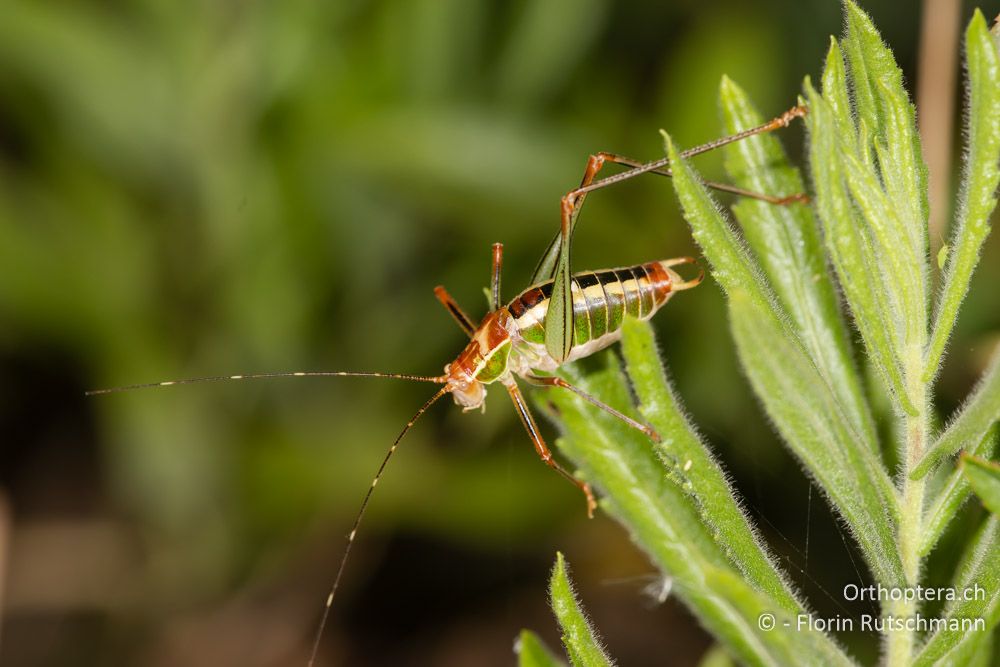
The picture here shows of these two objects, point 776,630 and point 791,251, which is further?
point 791,251

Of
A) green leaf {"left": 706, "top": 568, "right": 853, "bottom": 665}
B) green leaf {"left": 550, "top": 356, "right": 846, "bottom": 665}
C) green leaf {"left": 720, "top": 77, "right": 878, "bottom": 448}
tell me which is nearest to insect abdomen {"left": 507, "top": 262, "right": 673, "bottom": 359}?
green leaf {"left": 550, "top": 356, "right": 846, "bottom": 665}

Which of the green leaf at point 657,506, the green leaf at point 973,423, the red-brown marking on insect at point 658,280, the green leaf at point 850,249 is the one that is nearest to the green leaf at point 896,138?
the green leaf at point 850,249

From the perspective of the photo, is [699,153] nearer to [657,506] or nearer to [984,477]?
[657,506]

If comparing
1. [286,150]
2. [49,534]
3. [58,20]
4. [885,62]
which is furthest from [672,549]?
[49,534]

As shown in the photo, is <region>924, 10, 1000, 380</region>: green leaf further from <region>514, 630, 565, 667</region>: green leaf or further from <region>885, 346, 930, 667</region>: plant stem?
<region>514, 630, 565, 667</region>: green leaf

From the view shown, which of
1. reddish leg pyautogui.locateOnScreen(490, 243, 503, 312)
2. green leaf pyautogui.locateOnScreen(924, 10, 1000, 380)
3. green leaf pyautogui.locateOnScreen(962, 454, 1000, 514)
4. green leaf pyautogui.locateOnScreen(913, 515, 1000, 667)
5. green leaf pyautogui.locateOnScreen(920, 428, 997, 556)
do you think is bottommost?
green leaf pyautogui.locateOnScreen(913, 515, 1000, 667)

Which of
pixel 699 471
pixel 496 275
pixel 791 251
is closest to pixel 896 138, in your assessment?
pixel 791 251

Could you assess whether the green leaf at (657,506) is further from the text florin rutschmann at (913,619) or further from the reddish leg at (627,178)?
the reddish leg at (627,178)
